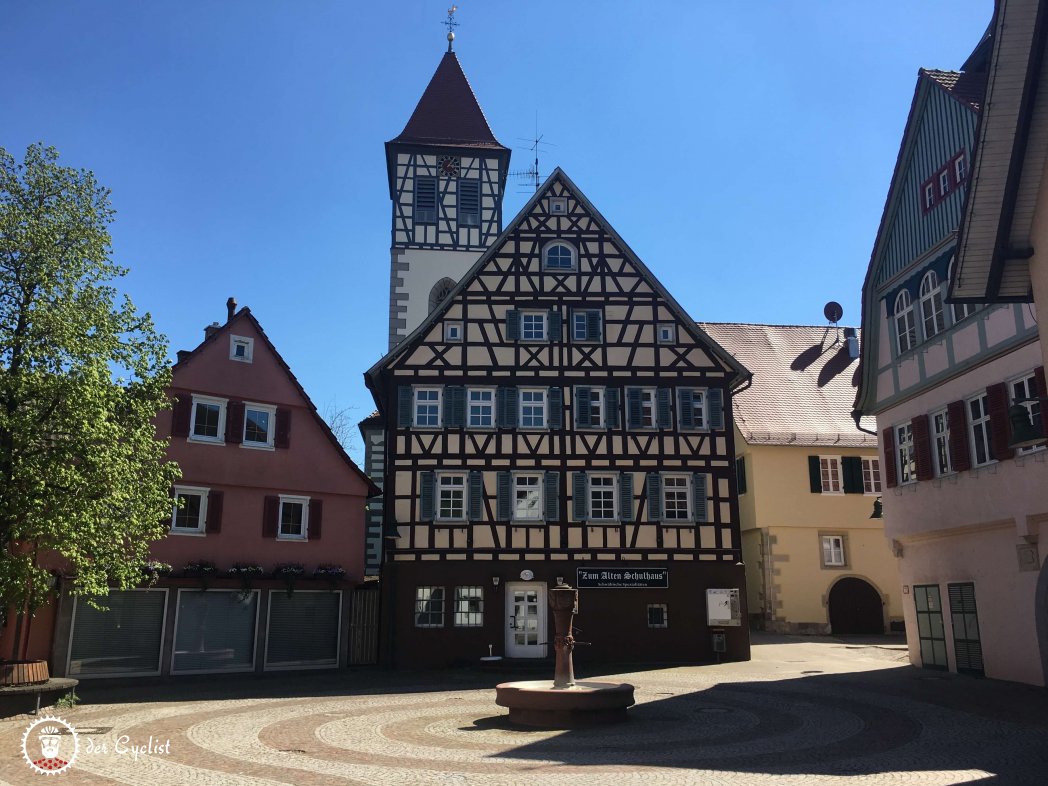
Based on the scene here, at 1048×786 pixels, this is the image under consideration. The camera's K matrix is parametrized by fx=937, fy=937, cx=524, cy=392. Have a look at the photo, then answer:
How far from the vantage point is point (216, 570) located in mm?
22422

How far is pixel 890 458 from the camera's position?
72.1 feet

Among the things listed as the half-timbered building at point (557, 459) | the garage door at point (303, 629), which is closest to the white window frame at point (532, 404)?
the half-timbered building at point (557, 459)

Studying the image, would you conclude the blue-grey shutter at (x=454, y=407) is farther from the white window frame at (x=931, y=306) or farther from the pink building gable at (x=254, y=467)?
the white window frame at (x=931, y=306)

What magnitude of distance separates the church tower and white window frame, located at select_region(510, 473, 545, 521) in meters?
14.8

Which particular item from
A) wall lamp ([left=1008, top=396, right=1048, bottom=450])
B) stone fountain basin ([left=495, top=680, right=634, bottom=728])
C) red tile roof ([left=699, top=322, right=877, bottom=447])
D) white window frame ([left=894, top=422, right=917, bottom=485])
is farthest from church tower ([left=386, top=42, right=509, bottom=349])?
wall lamp ([left=1008, top=396, right=1048, bottom=450])

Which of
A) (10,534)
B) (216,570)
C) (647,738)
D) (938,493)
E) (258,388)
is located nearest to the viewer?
(647,738)

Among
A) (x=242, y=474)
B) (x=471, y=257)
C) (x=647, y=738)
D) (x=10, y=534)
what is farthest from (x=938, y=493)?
(x=471, y=257)

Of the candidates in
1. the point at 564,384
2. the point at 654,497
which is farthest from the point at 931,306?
the point at 564,384

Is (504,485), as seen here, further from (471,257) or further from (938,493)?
(471,257)

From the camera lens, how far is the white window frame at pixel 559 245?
2703 centimetres

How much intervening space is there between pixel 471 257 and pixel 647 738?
29707 millimetres

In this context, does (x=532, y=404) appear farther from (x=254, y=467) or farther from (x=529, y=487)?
(x=254, y=467)

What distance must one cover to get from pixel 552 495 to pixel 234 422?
27.8 feet

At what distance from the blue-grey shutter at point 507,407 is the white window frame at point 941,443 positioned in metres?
10.6
